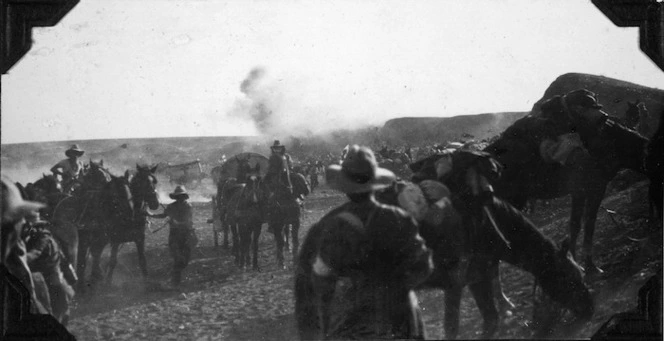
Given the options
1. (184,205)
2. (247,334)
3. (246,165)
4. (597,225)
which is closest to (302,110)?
(246,165)

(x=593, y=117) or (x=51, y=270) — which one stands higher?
(x=593, y=117)

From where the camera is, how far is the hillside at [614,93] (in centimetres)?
447

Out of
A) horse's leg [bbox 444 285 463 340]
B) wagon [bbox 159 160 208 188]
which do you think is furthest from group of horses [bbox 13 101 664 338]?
wagon [bbox 159 160 208 188]

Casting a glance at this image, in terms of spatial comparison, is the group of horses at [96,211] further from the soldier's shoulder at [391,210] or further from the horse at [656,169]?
the horse at [656,169]

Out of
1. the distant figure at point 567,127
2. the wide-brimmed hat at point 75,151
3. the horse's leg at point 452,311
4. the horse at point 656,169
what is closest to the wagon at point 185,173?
the wide-brimmed hat at point 75,151

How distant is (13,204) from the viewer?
4223 mm

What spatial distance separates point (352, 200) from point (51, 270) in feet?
6.85

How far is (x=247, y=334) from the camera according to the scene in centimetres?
423

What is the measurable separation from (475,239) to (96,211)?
102 inches

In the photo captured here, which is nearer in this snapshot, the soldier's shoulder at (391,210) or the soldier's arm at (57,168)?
the soldier's shoulder at (391,210)

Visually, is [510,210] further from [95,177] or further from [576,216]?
[95,177]

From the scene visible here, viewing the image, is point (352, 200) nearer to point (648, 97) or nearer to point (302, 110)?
point (302, 110)

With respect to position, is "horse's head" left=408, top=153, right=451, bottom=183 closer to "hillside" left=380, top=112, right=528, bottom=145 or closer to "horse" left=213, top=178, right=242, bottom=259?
"hillside" left=380, top=112, right=528, bottom=145

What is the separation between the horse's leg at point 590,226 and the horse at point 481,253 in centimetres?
13
